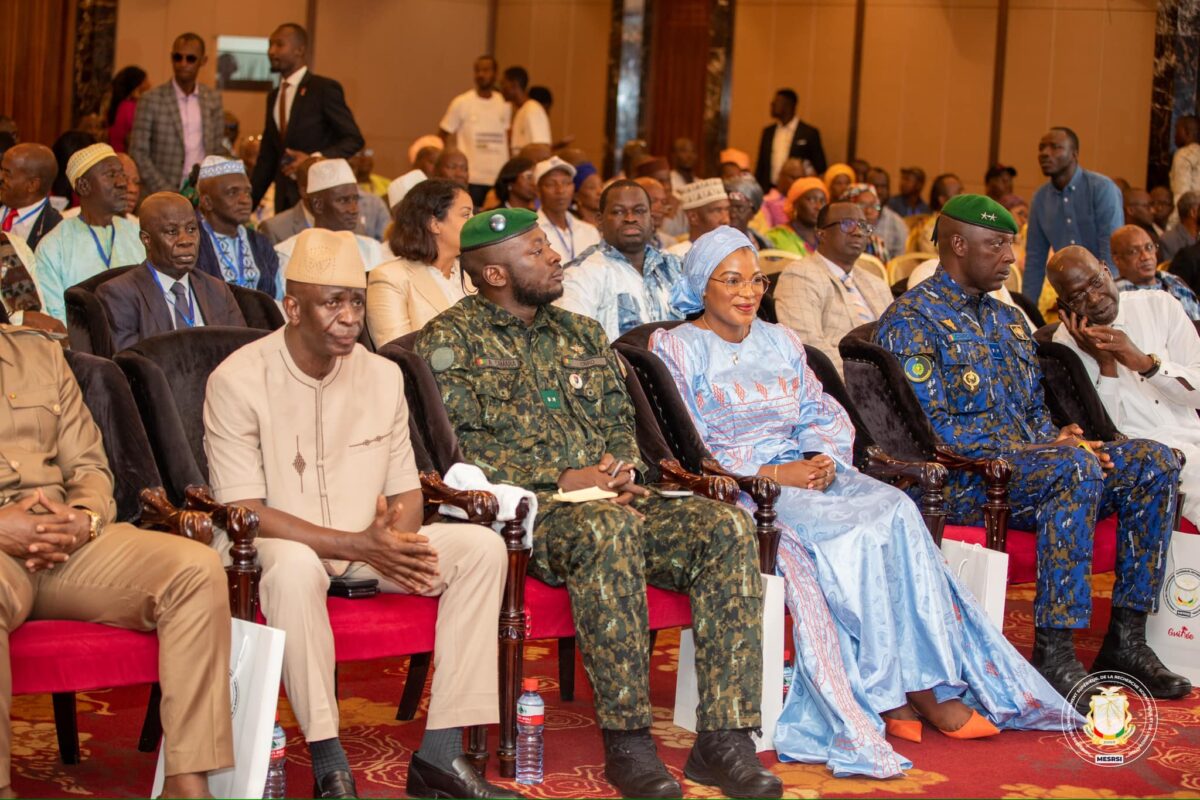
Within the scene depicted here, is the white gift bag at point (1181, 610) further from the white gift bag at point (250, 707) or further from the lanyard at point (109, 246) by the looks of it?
the lanyard at point (109, 246)

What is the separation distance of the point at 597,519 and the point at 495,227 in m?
0.93

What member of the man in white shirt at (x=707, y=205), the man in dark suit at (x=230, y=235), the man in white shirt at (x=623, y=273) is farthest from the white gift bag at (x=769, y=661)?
the man in white shirt at (x=707, y=205)

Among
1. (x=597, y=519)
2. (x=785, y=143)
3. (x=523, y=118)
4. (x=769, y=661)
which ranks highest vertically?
(x=785, y=143)

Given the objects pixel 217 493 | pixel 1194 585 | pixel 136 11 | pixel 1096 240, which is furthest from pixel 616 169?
pixel 217 493

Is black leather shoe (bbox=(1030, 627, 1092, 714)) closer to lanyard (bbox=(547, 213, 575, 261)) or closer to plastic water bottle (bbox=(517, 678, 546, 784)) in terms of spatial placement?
plastic water bottle (bbox=(517, 678, 546, 784))

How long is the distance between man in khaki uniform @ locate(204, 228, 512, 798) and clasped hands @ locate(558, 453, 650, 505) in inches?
16.2

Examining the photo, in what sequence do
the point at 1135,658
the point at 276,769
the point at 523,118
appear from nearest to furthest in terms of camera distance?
1. the point at 276,769
2. the point at 1135,658
3. the point at 523,118

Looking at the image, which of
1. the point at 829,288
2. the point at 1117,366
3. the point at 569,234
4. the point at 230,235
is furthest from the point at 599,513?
A: the point at 569,234

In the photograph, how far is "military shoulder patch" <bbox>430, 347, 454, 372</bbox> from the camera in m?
3.99

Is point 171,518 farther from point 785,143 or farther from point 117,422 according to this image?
point 785,143

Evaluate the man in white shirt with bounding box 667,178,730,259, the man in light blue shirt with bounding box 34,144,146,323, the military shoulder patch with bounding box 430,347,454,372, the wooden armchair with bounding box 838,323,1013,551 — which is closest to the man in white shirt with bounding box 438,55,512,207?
the man in white shirt with bounding box 667,178,730,259

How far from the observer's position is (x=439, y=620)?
11.5 ft

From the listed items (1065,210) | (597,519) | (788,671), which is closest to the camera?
(597,519)

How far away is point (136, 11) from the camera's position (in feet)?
42.8
